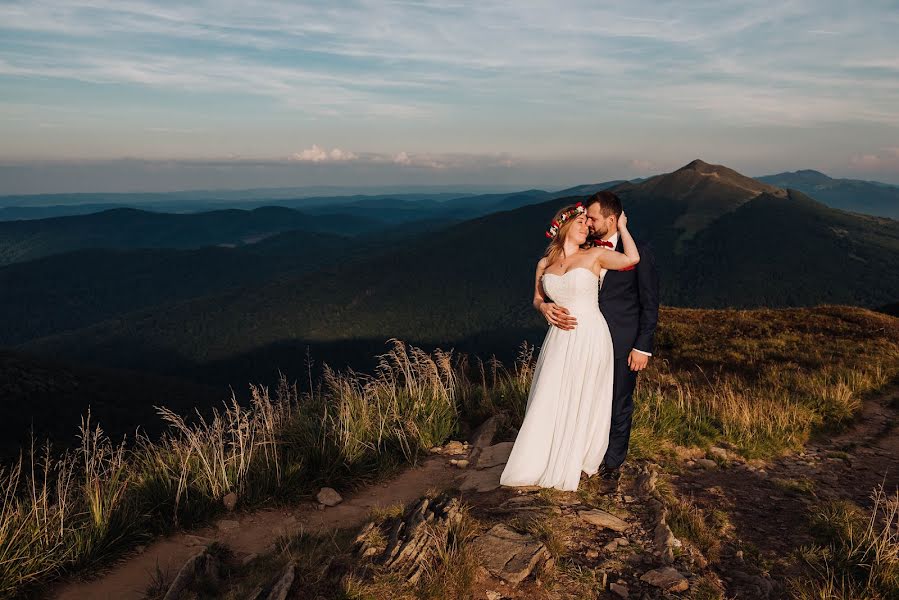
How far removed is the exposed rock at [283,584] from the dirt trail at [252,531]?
4.07ft

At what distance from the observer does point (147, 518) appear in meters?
5.39

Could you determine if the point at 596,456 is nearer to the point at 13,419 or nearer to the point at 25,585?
the point at 25,585

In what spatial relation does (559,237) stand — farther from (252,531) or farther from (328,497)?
(252,531)

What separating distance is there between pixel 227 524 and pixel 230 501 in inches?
11.4

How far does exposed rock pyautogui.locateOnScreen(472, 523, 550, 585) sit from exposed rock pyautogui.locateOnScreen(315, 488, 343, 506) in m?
2.31

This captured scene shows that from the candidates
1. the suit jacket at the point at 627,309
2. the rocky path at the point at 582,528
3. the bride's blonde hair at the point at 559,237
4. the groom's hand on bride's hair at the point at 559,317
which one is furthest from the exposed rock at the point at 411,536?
the bride's blonde hair at the point at 559,237

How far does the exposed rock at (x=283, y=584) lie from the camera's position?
355 centimetres

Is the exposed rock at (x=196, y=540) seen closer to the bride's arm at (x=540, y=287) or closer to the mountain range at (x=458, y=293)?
the bride's arm at (x=540, y=287)

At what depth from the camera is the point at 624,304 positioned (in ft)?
17.6

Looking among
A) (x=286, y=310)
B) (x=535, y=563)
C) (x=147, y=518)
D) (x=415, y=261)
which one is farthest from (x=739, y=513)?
(x=415, y=261)

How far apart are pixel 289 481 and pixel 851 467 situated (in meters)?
6.51

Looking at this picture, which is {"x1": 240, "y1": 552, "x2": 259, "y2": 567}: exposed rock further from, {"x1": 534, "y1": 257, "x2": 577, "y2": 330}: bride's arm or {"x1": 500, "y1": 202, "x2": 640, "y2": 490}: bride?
{"x1": 534, "y1": 257, "x2": 577, "y2": 330}: bride's arm

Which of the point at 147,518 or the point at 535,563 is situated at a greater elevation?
the point at 535,563

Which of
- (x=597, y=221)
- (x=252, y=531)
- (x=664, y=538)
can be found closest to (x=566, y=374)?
(x=597, y=221)
